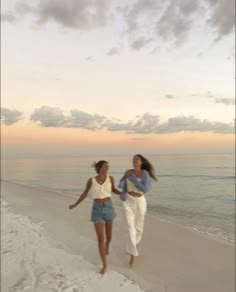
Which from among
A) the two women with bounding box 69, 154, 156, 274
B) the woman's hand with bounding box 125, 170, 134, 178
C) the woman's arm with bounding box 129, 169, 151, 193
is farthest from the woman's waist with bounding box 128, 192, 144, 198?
the woman's hand with bounding box 125, 170, 134, 178

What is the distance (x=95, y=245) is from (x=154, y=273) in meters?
2.03

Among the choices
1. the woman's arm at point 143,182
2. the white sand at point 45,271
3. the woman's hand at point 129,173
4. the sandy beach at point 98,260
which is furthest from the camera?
the woman's hand at point 129,173

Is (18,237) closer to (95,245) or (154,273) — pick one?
(95,245)

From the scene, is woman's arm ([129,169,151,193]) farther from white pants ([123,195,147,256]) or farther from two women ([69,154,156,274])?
white pants ([123,195,147,256])

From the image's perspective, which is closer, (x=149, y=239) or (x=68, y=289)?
(x=68, y=289)

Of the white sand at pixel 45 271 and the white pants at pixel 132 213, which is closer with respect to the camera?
the white sand at pixel 45 271

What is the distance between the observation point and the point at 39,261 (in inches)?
255

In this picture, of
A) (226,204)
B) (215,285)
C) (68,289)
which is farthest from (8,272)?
(226,204)

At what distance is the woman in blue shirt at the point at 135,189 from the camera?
5984 millimetres

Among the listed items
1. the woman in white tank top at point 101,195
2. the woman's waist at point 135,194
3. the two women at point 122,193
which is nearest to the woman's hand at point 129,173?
the two women at point 122,193

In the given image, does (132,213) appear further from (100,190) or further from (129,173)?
(100,190)

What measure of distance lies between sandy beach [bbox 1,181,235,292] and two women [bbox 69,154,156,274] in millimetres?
489

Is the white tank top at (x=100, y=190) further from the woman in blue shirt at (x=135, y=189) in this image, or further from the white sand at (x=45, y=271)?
the white sand at (x=45, y=271)

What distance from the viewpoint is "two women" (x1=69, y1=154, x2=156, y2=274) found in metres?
5.71
